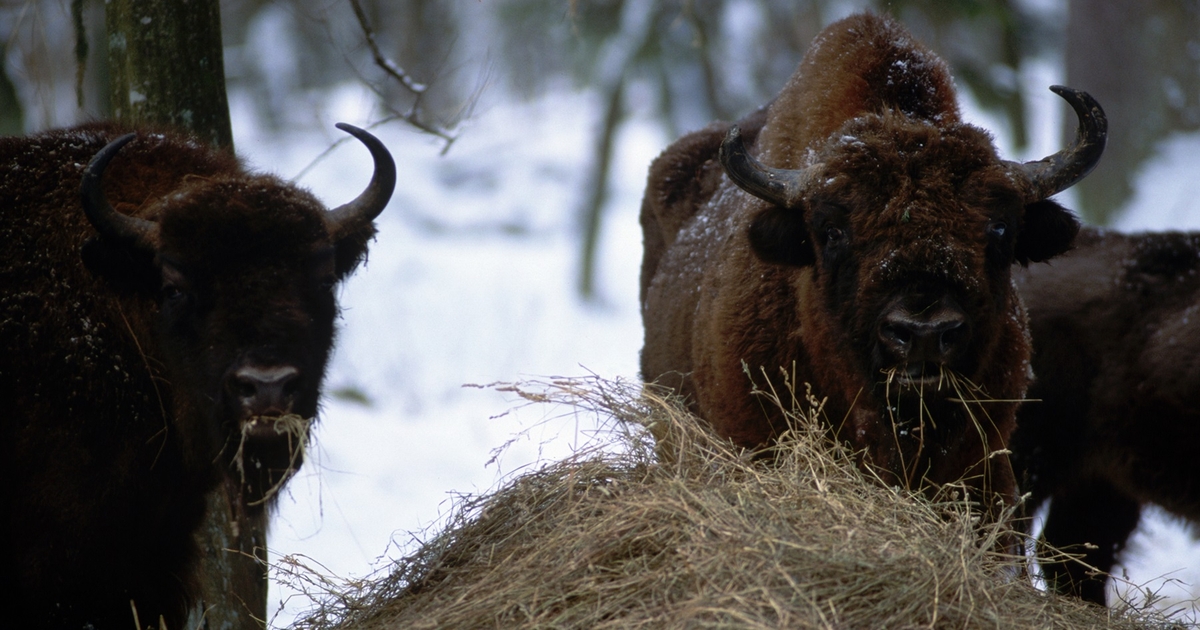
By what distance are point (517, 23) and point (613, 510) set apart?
629 inches

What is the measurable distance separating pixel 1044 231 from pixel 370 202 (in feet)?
9.61

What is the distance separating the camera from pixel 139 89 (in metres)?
4.83

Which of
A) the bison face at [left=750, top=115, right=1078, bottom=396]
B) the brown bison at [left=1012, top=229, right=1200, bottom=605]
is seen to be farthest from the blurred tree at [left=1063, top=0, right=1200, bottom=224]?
the bison face at [left=750, top=115, right=1078, bottom=396]

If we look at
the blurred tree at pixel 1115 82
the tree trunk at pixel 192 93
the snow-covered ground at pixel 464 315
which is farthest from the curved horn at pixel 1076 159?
the blurred tree at pixel 1115 82

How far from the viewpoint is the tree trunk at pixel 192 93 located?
15.5 ft

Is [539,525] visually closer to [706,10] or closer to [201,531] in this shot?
[201,531]

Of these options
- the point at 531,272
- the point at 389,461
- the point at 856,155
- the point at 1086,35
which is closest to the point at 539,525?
the point at 856,155

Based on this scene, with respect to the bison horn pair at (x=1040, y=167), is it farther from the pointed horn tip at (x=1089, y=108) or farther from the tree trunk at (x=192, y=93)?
the tree trunk at (x=192, y=93)

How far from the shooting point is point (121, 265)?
3.94m

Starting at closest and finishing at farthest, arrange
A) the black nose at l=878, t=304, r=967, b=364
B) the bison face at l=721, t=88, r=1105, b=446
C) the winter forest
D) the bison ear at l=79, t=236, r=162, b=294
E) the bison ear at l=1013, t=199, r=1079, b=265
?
the black nose at l=878, t=304, r=967, b=364 < the bison face at l=721, t=88, r=1105, b=446 < the bison ear at l=79, t=236, r=162, b=294 < the bison ear at l=1013, t=199, r=1079, b=265 < the winter forest

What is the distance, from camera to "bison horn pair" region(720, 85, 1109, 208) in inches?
159

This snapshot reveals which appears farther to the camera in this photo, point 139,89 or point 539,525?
point 139,89

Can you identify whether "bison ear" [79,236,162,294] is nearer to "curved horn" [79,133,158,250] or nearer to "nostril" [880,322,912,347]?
"curved horn" [79,133,158,250]

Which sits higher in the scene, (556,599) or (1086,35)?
(1086,35)
